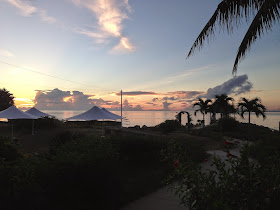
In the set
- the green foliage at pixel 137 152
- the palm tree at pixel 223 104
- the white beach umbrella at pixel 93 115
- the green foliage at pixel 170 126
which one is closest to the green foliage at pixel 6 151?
the green foliage at pixel 137 152

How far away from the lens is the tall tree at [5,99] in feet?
138

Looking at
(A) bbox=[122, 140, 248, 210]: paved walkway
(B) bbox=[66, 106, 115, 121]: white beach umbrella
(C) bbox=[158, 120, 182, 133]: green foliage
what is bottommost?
(A) bbox=[122, 140, 248, 210]: paved walkway

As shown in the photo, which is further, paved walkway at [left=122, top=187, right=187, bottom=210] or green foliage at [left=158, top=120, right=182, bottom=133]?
green foliage at [left=158, top=120, right=182, bottom=133]

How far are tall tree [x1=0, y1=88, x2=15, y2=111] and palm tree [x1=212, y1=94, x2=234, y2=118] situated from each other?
35.7 m

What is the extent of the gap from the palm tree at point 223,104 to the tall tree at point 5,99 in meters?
35.7

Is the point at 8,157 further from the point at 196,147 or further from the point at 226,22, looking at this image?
the point at 196,147

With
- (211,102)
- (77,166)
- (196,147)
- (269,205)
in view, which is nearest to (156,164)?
(196,147)

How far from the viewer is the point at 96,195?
4.58 meters

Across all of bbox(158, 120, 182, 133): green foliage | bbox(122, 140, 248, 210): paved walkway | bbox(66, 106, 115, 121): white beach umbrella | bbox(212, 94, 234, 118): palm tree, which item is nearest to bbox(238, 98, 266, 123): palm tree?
bbox(212, 94, 234, 118): palm tree

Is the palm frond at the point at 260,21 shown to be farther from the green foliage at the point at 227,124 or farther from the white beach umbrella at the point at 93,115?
the green foliage at the point at 227,124

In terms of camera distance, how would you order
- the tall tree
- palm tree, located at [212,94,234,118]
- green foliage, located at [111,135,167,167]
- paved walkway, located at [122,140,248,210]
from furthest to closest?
1. the tall tree
2. palm tree, located at [212,94,234,118]
3. green foliage, located at [111,135,167,167]
4. paved walkway, located at [122,140,248,210]

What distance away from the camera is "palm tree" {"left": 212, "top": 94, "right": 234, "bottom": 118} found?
3441 cm

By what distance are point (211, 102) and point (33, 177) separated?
118 ft

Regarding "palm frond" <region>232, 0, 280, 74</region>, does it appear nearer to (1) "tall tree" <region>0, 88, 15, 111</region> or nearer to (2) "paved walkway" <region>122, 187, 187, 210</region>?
(2) "paved walkway" <region>122, 187, 187, 210</region>
